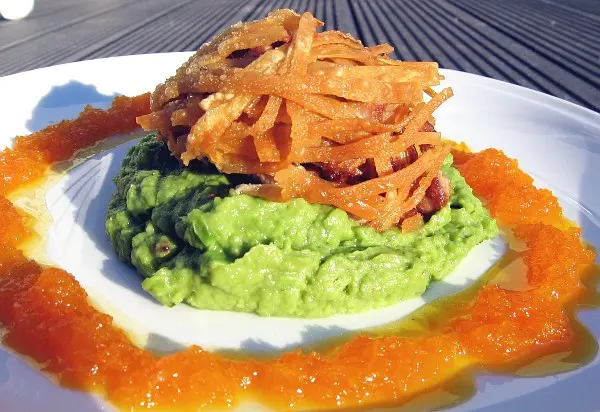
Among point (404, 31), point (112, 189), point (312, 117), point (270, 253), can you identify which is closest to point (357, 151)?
point (312, 117)

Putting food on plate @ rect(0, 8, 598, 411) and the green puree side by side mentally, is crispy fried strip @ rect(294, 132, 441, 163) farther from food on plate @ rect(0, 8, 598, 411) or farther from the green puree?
food on plate @ rect(0, 8, 598, 411)

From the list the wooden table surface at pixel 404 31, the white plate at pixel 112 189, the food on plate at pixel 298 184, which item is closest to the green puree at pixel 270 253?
the food on plate at pixel 298 184

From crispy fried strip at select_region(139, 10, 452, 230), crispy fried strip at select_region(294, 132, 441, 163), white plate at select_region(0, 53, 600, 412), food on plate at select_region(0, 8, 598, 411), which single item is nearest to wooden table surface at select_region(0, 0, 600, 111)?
white plate at select_region(0, 53, 600, 412)

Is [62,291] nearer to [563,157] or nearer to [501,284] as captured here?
[501,284]

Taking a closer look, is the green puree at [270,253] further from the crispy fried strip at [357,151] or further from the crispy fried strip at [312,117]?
the crispy fried strip at [357,151]

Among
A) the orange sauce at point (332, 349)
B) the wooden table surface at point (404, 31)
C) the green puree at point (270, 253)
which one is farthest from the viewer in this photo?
the wooden table surface at point (404, 31)

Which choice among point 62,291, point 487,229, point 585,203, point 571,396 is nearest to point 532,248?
point 487,229
